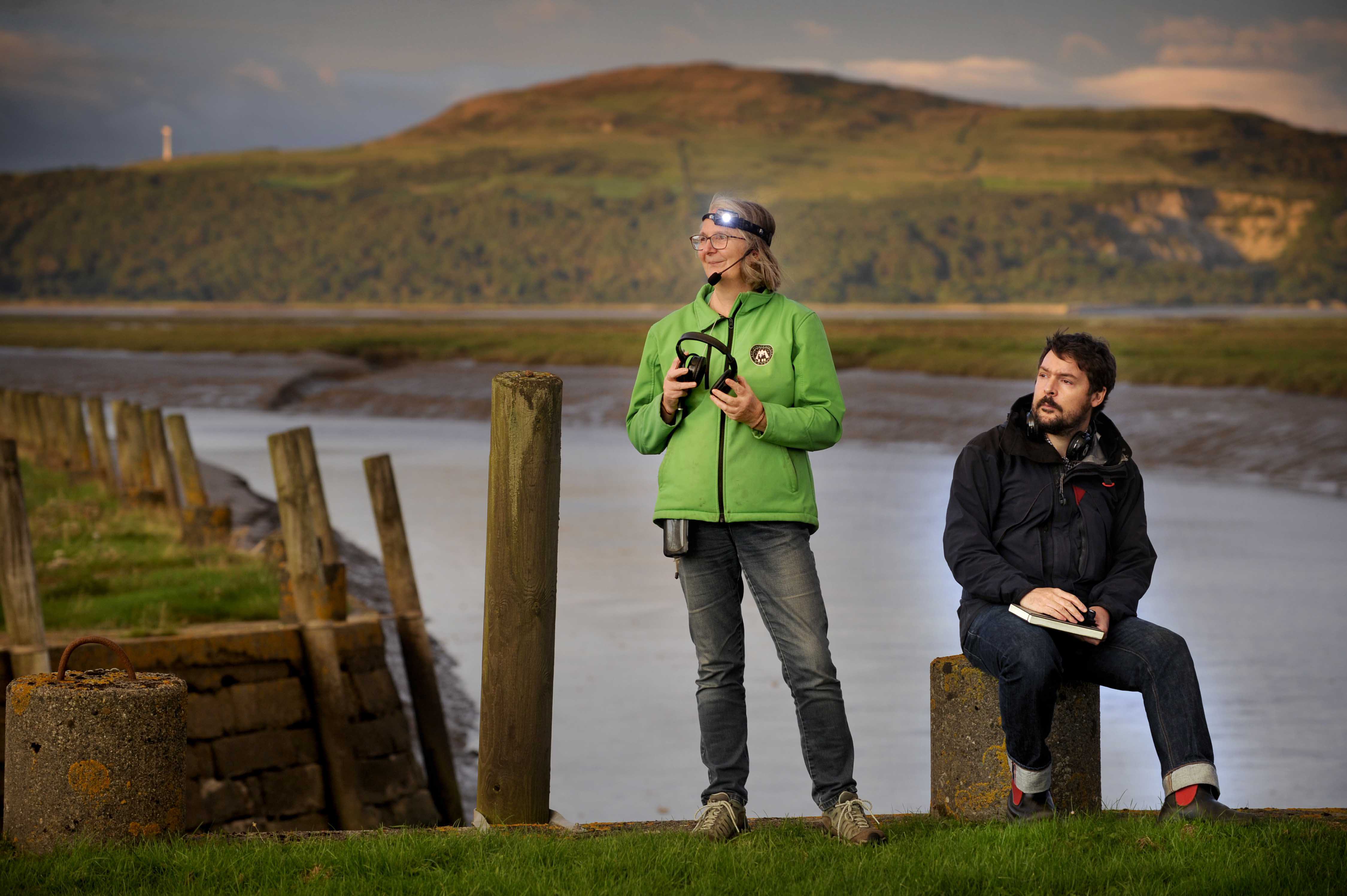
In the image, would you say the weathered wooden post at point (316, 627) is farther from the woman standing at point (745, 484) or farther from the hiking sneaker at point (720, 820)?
the woman standing at point (745, 484)

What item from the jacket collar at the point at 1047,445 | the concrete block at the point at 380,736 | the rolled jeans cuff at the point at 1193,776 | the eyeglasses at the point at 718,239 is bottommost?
the concrete block at the point at 380,736

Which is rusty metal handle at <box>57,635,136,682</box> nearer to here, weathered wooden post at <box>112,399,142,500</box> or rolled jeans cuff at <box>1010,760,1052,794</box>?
rolled jeans cuff at <box>1010,760,1052,794</box>

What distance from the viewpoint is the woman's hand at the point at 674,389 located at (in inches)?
187

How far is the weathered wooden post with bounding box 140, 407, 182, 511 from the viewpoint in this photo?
1631 centimetres

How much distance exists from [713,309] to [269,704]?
499cm

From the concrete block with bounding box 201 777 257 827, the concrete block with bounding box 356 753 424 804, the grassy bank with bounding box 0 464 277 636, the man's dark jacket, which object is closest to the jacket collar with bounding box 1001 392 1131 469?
the man's dark jacket

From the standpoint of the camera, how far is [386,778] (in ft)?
30.9

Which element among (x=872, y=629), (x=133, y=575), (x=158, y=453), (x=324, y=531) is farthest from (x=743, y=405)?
(x=158, y=453)

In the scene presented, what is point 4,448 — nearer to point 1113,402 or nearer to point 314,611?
point 314,611

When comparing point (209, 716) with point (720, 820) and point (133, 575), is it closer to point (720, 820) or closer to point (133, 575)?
point (133, 575)

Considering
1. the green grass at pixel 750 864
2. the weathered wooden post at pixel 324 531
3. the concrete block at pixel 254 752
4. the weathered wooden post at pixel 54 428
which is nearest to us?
the green grass at pixel 750 864

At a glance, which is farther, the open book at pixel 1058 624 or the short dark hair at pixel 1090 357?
the short dark hair at pixel 1090 357

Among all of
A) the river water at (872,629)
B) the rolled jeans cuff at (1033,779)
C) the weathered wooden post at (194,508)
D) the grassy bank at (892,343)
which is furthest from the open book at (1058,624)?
the grassy bank at (892,343)

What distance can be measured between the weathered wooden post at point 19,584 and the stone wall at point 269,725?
0.16 metres
